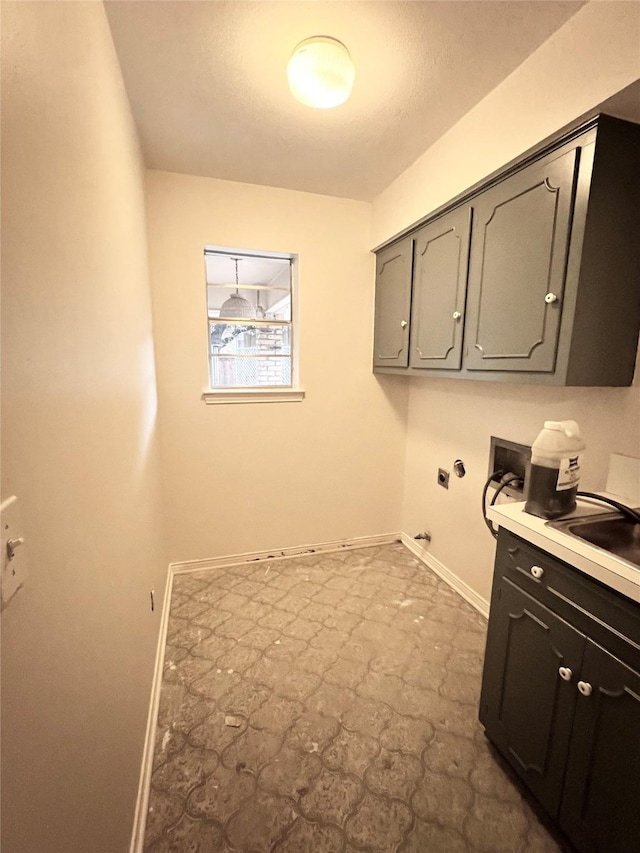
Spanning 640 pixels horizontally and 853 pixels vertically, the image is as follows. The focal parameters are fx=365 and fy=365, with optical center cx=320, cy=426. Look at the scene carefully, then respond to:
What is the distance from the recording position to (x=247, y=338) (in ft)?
8.63

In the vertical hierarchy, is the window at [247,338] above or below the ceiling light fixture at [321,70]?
below

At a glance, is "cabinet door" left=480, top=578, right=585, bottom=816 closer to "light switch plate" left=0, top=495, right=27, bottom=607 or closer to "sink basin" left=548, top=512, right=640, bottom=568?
"sink basin" left=548, top=512, right=640, bottom=568

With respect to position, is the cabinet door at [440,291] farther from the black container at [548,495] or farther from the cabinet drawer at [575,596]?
the cabinet drawer at [575,596]

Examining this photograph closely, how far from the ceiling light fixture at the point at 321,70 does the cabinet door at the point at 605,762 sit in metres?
1.96

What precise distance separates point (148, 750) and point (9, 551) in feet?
4.50

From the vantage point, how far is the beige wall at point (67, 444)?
0.52 metres

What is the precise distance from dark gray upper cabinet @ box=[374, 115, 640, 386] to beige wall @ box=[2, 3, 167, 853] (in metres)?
1.48

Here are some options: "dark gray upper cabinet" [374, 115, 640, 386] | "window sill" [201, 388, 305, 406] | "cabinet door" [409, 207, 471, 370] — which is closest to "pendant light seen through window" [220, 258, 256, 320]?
"window sill" [201, 388, 305, 406]

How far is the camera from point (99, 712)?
85 centimetres

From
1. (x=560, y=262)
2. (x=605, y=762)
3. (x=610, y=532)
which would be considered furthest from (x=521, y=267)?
(x=605, y=762)

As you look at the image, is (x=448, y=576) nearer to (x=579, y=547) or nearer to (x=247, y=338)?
(x=579, y=547)

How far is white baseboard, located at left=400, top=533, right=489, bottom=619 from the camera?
85.0 inches

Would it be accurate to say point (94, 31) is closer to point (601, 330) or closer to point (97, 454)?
point (97, 454)

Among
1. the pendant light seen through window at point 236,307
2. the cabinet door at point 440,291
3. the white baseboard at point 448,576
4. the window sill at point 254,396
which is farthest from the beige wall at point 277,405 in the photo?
the cabinet door at point 440,291
